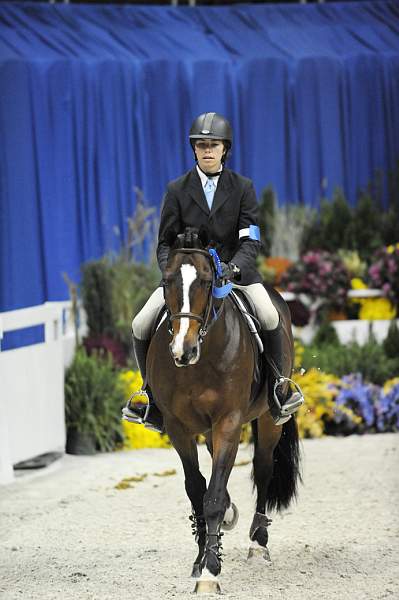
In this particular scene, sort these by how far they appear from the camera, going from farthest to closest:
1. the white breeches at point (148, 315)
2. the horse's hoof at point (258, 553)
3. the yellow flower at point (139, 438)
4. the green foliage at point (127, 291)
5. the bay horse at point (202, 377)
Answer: the green foliage at point (127, 291)
the yellow flower at point (139, 438)
the horse's hoof at point (258, 553)
the white breeches at point (148, 315)
the bay horse at point (202, 377)

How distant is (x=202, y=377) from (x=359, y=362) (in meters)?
6.08

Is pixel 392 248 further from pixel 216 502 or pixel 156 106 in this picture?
pixel 216 502

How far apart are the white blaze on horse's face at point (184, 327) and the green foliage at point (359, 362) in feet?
20.2

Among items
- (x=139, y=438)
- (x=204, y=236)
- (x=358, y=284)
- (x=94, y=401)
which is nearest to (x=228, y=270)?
(x=204, y=236)

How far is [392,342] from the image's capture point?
1137 cm

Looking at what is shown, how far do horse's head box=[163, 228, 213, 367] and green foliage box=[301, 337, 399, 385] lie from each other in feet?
19.8

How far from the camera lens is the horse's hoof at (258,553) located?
19.6 ft

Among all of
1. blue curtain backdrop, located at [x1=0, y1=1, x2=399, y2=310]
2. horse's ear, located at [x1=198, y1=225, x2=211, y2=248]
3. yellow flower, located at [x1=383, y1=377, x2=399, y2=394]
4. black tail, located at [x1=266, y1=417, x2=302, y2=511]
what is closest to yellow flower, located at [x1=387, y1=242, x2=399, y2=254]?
blue curtain backdrop, located at [x1=0, y1=1, x2=399, y2=310]

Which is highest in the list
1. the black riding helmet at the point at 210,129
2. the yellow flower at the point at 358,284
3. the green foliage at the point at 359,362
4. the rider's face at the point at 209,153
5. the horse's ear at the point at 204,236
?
the black riding helmet at the point at 210,129

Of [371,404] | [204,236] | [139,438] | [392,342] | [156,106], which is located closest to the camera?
[204,236]

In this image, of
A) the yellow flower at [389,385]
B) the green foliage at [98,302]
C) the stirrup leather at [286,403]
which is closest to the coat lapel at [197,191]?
the stirrup leather at [286,403]

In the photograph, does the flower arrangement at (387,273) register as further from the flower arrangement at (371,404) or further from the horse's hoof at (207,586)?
the horse's hoof at (207,586)

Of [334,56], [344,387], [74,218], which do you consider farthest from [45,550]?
[334,56]

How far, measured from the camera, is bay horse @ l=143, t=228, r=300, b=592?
188 inches
